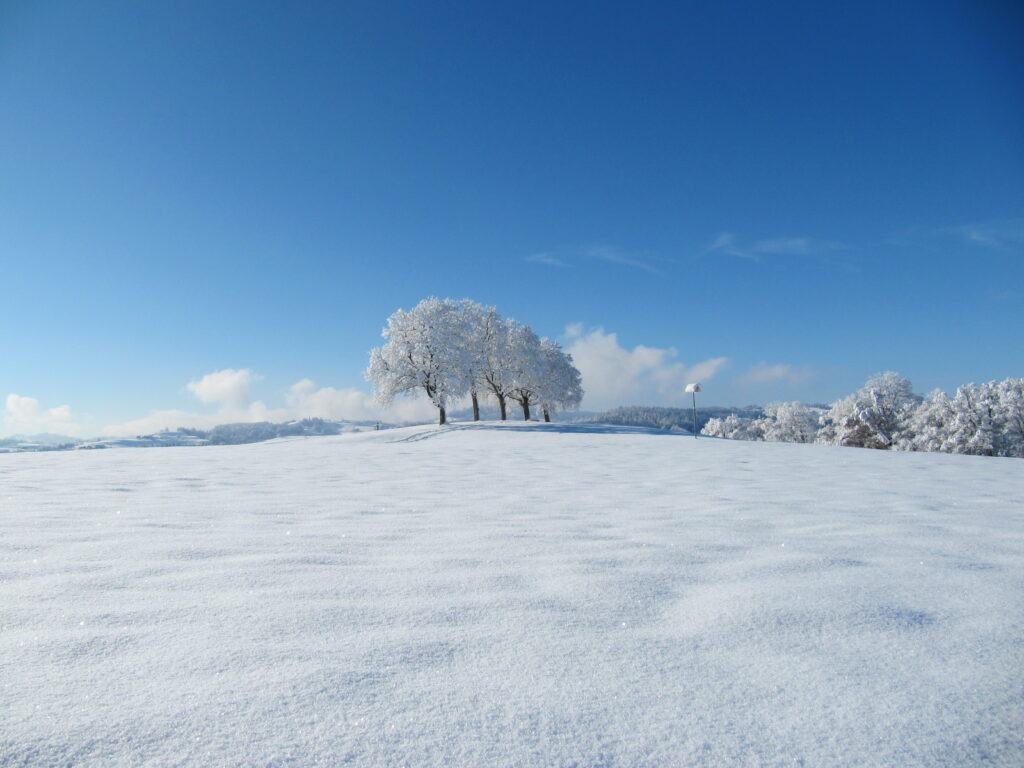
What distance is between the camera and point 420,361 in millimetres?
34656

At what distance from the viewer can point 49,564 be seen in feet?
11.3

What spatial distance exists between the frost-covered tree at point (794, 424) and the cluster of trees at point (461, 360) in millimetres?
33004

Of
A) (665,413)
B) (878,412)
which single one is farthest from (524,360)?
(665,413)

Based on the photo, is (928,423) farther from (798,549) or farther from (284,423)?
(284,423)

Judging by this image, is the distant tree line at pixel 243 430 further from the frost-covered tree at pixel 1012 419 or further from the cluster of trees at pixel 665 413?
the cluster of trees at pixel 665 413

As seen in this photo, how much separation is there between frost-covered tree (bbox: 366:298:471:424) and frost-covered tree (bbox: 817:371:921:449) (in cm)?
3587

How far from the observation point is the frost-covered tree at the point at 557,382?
4366 cm

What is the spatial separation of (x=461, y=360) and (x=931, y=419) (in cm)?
3852

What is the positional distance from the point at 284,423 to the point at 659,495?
3355 inches

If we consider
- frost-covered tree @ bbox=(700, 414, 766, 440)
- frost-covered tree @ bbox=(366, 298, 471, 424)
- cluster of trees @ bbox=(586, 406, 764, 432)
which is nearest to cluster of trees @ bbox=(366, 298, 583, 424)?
frost-covered tree @ bbox=(366, 298, 471, 424)

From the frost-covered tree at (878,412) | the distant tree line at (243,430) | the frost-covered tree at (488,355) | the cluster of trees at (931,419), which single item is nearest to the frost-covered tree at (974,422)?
the cluster of trees at (931,419)

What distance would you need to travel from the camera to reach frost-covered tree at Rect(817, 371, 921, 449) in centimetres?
4566

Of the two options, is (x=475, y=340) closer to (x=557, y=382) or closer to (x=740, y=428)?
(x=557, y=382)

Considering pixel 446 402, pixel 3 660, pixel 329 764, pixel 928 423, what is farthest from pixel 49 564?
pixel 928 423
